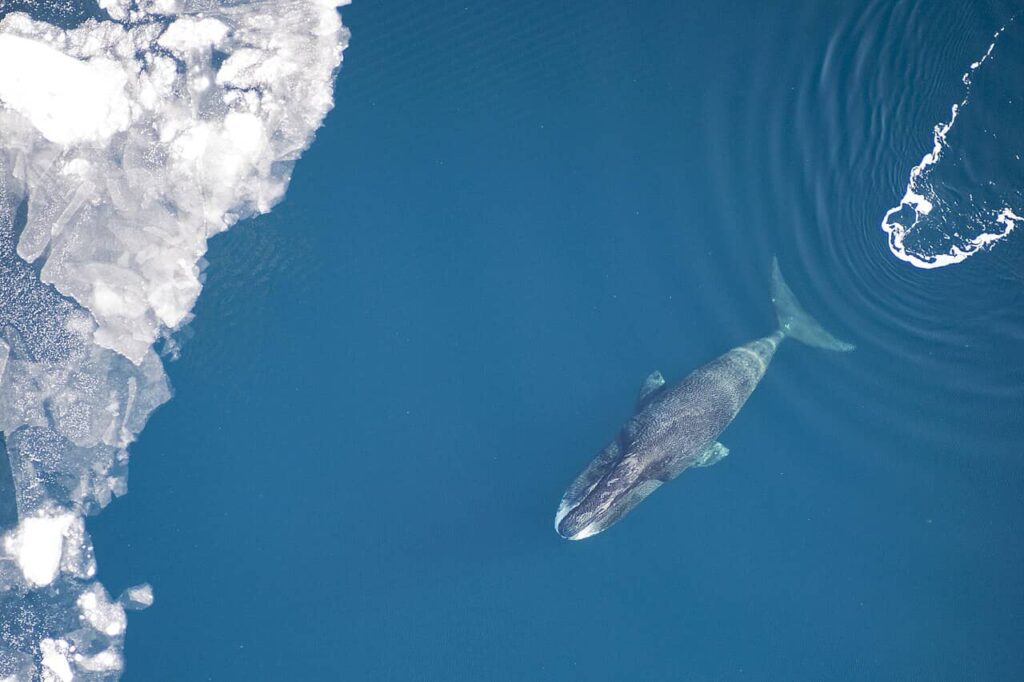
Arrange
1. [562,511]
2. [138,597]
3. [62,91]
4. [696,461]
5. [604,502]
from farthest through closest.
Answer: [62,91]
[138,597]
[696,461]
[562,511]
[604,502]

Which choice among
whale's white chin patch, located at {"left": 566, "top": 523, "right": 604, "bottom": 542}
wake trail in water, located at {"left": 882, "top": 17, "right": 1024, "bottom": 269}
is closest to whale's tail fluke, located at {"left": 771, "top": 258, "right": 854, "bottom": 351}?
wake trail in water, located at {"left": 882, "top": 17, "right": 1024, "bottom": 269}

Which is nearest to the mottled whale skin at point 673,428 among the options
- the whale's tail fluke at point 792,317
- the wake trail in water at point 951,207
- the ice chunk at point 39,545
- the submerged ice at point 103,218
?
the whale's tail fluke at point 792,317

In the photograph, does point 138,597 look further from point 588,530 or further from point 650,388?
point 650,388

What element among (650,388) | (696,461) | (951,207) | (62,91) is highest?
(951,207)

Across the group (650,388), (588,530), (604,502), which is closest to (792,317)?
(650,388)

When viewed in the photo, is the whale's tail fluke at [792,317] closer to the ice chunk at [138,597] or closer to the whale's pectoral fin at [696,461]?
the whale's pectoral fin at [696,461]

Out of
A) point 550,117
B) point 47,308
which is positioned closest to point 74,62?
point 47,308

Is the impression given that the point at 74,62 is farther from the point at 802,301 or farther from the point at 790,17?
the point at 802,301
